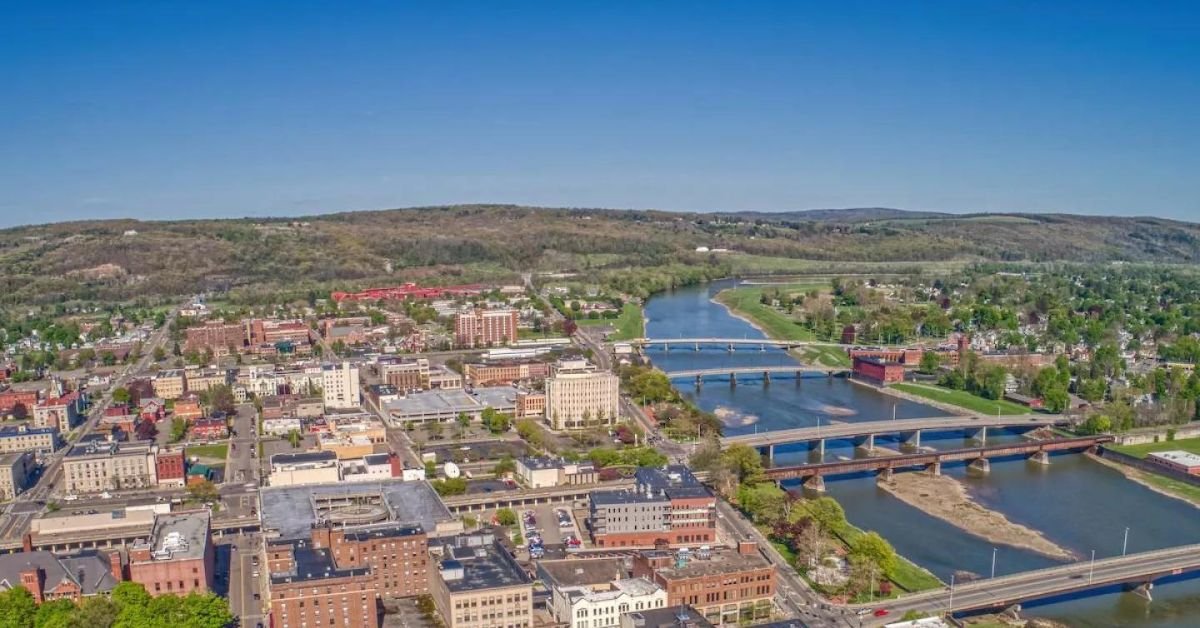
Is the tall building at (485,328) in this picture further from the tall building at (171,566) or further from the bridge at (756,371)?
the tall building at (171,566)

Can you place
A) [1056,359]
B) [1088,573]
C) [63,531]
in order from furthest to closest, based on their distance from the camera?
1. [1056,359]
2. [63,531]
3. [1088,573]

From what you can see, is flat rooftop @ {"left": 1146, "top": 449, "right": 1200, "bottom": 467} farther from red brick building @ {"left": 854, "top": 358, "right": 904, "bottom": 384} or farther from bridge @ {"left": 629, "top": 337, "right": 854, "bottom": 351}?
bridge @ {"left": 629, "top": 337, "right": 854, "bottom": 351}

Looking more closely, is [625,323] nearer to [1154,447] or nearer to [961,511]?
[1154,447]

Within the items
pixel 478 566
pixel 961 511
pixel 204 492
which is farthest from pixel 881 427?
pixel 204 492

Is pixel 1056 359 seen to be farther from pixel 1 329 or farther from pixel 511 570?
pixel 1 329

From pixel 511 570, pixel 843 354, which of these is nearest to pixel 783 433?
pixel 511 570

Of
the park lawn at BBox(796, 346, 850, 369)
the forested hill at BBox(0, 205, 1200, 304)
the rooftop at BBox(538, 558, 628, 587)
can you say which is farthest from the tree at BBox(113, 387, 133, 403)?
the forested hill at BBox(0, 205, 1200, 304)
